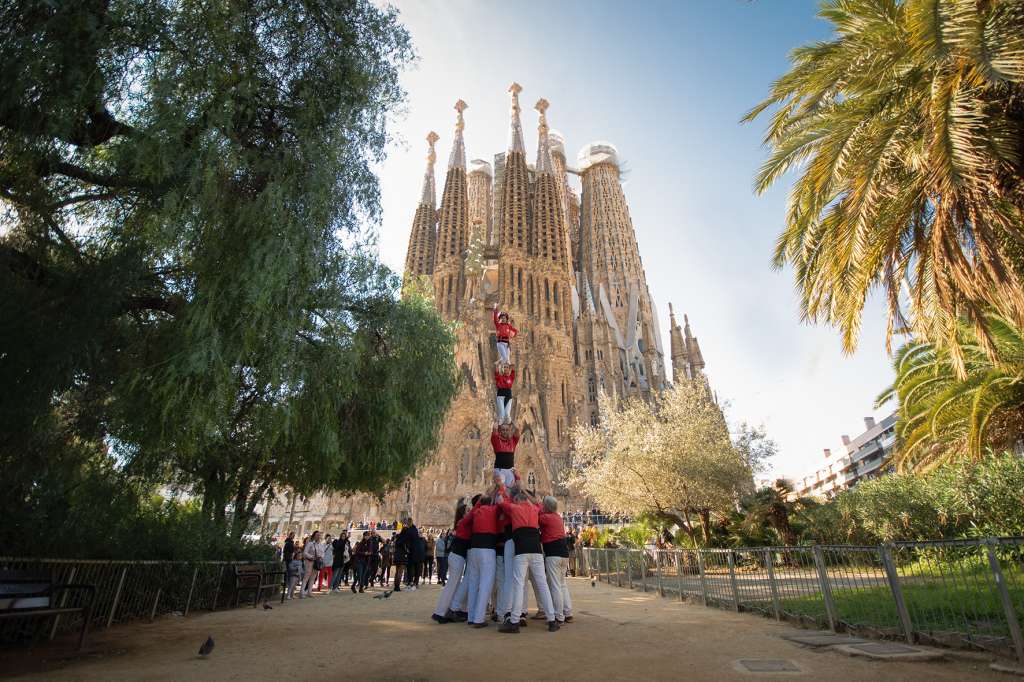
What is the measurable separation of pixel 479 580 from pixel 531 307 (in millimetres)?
43496

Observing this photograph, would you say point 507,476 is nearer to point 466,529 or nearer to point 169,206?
point 466,529

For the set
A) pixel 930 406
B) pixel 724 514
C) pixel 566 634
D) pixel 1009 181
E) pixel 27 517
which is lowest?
pixel 566 634

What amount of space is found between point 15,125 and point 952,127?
32.3 feet

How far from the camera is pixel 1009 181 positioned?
7359 millimetres

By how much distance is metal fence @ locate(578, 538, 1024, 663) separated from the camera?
4648 mm

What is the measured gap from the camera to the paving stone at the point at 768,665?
14.2ft

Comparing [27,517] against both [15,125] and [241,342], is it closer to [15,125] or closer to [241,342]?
[241,342]

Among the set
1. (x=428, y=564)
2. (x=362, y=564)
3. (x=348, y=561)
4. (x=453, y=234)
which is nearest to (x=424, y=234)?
(x=453, y=234)

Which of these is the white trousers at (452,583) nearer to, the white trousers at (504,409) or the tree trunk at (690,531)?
the white trousers at (504,409)

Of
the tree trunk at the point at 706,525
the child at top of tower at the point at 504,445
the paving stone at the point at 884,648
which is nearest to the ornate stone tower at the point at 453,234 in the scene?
the tree trunk at the point at 706,525

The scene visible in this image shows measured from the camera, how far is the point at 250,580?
10.1 m

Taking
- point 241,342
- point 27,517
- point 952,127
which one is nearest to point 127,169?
point 241,342

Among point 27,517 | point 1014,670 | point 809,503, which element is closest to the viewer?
point 1014,670

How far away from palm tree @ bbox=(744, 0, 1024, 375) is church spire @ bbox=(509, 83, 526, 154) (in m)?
50.8
